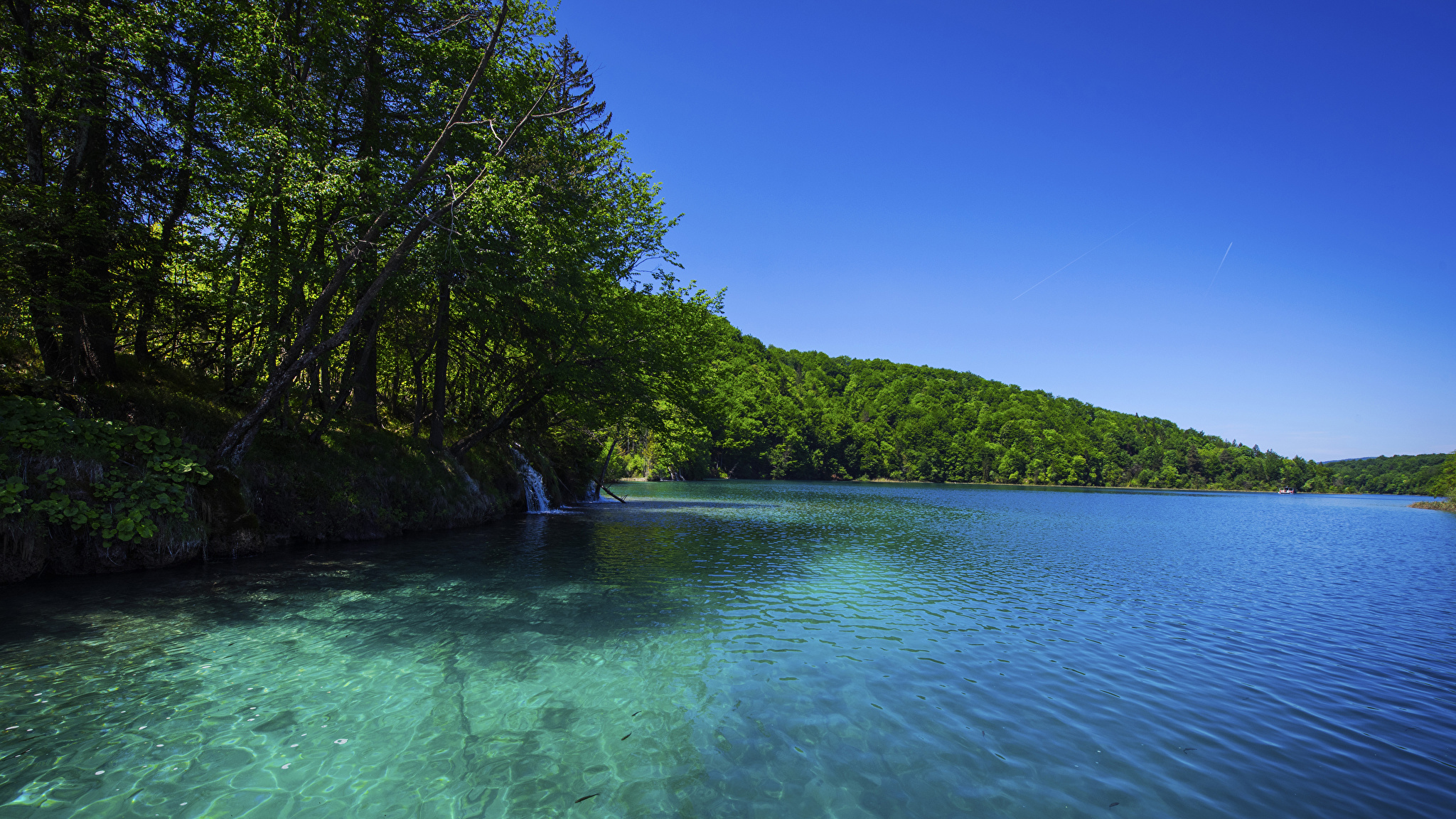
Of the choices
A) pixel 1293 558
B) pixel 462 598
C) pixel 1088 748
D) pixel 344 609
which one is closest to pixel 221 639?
pixel 344 609

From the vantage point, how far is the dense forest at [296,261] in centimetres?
1175

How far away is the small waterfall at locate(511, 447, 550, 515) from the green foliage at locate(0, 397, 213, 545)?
17.2 metres

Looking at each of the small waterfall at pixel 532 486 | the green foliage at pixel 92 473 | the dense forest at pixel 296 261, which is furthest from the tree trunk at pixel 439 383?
the green foliage at pixel 92 473

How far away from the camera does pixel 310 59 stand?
→ 15977 millimetres

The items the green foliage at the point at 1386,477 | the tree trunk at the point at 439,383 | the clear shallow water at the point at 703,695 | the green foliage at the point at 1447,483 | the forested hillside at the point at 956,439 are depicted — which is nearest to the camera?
the clear shallow water at the point at 703,695

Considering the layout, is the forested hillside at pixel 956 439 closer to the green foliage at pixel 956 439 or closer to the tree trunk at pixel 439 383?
the green foliage at pixel 956 439

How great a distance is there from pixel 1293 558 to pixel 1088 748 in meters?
23.6

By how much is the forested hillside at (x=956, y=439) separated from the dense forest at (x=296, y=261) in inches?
3314

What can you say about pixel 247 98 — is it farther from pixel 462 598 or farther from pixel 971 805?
pixel 971 805

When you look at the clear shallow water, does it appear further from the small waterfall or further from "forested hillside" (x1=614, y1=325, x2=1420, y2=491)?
"forested hillside" (x1=614, y1=325, x2=1420, y2=491)

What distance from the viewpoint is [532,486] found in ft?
100

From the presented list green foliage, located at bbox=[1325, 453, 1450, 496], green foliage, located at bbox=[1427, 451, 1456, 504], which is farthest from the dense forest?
green foliage, located at bbox=[1325, 453, 1450, 496]

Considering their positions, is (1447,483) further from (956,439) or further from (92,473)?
(92,473)

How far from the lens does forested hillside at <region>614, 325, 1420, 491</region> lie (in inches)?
4970
